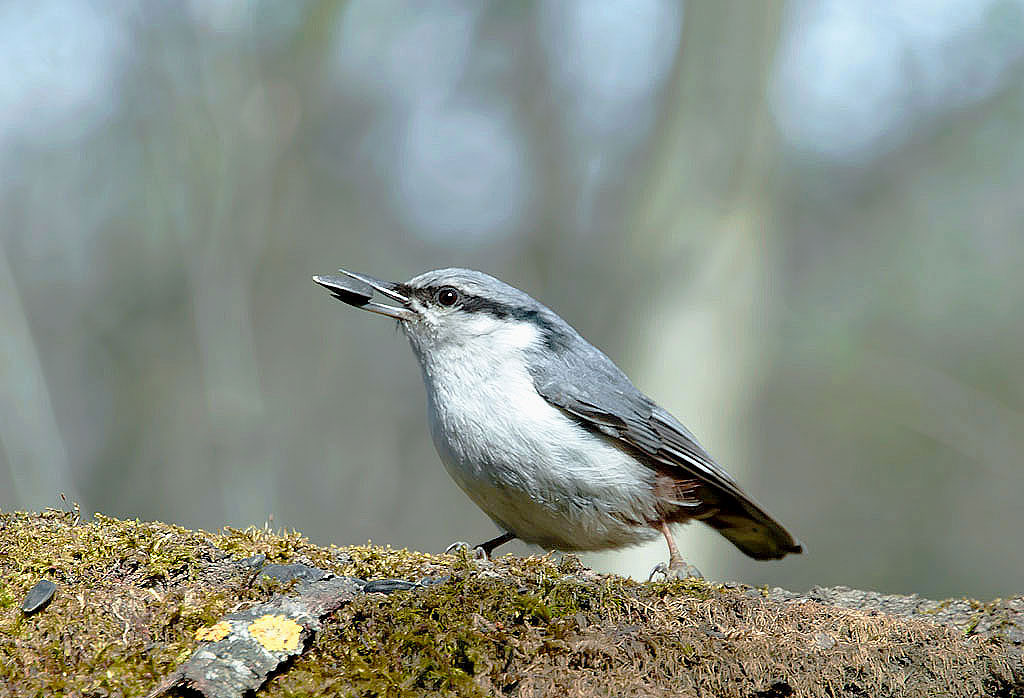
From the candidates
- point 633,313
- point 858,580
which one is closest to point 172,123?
point 633,313

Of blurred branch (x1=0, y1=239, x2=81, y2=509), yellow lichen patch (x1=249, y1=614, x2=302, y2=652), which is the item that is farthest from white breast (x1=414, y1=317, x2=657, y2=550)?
blurred branch (x1=0, y1=239, x2=81, y2=509)

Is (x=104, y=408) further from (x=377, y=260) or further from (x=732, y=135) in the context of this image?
(x=732, y=135)

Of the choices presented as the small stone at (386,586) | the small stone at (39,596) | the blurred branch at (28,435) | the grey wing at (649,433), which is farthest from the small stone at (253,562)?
the blurred branch at (28,435)

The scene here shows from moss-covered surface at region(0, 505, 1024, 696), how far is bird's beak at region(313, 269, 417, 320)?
1624mm

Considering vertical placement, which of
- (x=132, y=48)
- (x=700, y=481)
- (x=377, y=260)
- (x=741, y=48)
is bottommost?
(x=700, y=481)

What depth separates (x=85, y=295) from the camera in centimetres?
1051

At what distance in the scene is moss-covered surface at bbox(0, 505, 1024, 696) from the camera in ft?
6.05

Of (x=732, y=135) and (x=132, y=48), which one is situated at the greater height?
(x=132, y=48)

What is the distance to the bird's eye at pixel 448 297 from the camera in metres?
3.91

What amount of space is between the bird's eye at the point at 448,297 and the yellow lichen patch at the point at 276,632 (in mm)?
2129

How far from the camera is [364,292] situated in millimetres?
3881

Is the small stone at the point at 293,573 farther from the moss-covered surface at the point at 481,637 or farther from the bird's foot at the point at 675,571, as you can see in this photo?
the bird's foot at the point at 675,571

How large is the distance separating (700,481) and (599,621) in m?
1.91

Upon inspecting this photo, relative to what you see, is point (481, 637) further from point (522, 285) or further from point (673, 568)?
point (522, 285)
